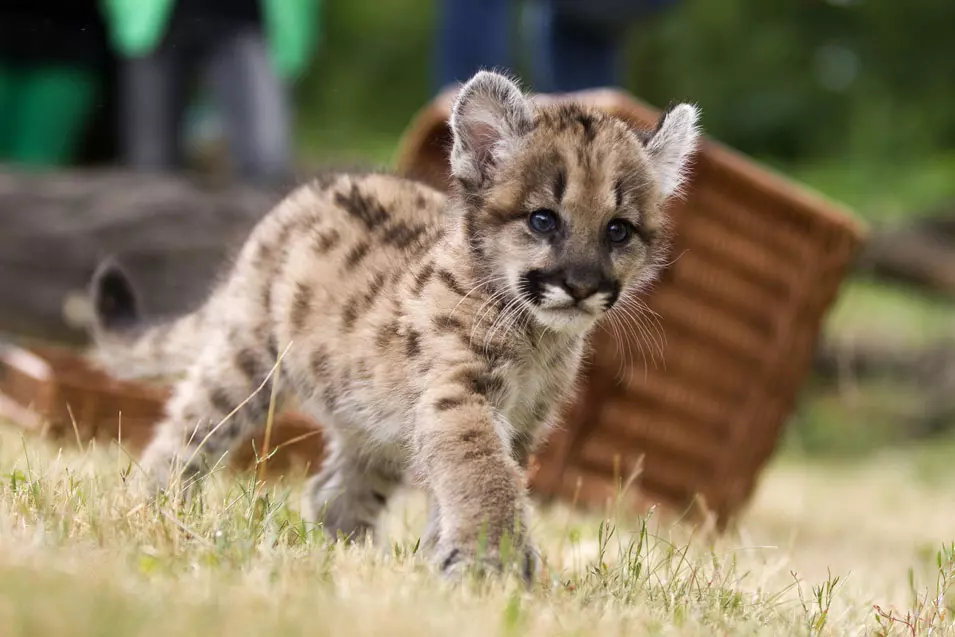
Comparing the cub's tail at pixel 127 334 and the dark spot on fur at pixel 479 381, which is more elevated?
the dark spot on fur at pixel 479 381

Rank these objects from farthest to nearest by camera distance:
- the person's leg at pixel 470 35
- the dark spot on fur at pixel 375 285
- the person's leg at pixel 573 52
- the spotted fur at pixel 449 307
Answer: the person's leg at pixel 573 52 → the person's leg at pixel 470 35 → the dark spot on fur at pixel 375 285 → the spotted fur at pixel 449 307

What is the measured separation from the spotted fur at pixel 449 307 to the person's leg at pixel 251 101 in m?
2.84

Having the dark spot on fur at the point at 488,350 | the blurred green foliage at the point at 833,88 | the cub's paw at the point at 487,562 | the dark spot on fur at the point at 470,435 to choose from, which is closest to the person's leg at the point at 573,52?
the dark spot on fur at the point at 488,350

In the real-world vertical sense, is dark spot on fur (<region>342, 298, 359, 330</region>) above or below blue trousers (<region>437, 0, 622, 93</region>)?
below

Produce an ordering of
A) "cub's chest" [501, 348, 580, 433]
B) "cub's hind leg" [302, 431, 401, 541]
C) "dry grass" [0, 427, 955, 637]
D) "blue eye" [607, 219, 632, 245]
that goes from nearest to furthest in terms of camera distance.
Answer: "dry grass" [0, 427, 955, 637] → "blue eye" [607, 219, 632, 245] → "cub's chest" [501, 348, 580, 433] → "cub's hind leg" [302, 431, 401, 541]

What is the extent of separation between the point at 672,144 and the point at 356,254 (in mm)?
973

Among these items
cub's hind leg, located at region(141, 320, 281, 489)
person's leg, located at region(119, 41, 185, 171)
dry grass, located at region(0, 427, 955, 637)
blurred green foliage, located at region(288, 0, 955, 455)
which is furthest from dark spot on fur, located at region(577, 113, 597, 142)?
blurred green foliage, located at region(288, 0, 955, 455)

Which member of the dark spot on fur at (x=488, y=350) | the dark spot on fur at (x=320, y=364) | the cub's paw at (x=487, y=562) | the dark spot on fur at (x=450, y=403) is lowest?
the cub's paw at (x=487, y=562)

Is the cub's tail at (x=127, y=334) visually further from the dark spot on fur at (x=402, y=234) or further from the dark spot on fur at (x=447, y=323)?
the dark spot on fur at (x=447, y=323)

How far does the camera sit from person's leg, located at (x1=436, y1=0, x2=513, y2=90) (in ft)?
20.3

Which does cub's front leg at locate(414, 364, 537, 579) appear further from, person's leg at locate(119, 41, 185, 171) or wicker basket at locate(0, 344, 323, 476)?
person's leg at locate(119, 41, 185, 171)

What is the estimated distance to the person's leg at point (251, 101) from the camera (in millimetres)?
6680

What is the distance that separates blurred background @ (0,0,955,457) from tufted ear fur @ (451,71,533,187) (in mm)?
3086

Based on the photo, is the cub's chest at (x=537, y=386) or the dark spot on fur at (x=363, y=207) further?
the dark spot on fur at (x=363, y=207)
